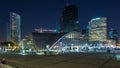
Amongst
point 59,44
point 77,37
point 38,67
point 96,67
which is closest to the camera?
point 96,67

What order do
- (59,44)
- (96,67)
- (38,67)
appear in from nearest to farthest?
1. (96,67)
2. (38,67)
3. (59,44)

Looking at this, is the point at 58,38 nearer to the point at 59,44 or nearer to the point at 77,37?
the point at 59,44

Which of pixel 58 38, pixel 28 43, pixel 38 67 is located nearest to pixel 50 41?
pixel 58 38

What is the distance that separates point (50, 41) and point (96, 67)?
5632 inches

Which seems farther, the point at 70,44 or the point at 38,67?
the point at 70,44

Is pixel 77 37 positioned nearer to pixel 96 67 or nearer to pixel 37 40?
pixel 37 40

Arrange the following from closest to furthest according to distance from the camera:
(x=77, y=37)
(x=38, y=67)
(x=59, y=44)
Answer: (x=38, y=67) → (x=59, y=44) → (x=77, y=37)

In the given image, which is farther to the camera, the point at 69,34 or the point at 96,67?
the point at 69,34

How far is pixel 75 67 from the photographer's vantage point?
30.8 metres

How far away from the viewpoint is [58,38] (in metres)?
172

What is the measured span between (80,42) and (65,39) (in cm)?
1948

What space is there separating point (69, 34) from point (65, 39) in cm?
569

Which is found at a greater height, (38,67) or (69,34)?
(69,34)

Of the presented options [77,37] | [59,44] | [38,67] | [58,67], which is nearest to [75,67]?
[58,67]
